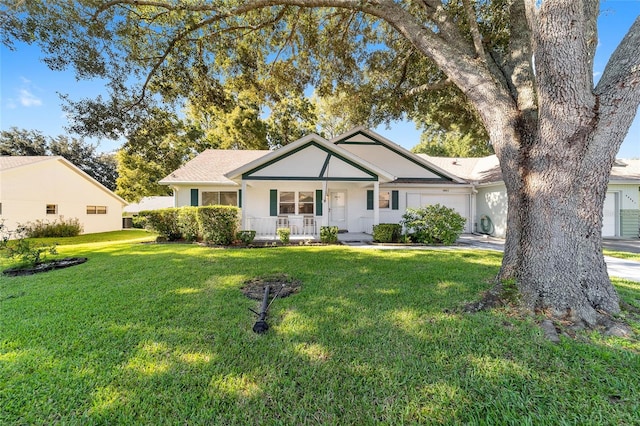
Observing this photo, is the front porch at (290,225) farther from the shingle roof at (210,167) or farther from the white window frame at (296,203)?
the shingle roof at (210,167)

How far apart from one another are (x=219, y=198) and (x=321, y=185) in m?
5.64

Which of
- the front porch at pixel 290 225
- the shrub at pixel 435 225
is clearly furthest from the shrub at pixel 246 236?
the shrub at pixel 435 225

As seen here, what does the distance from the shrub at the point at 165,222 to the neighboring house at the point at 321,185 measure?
198 centimetres

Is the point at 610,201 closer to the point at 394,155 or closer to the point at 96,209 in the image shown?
the point at 394,155

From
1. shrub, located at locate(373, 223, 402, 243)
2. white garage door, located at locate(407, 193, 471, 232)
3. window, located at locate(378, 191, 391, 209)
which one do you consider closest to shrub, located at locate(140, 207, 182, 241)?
shrub, located at locate(373, 223, 402, 243)

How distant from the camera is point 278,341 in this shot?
305cm

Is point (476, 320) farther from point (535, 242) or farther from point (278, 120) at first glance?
point (278, 120)

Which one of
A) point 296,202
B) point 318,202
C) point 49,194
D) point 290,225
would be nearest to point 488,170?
point 318,202

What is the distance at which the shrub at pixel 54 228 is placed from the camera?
15680 mm

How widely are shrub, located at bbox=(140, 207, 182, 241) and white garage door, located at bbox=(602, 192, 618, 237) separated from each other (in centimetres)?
2061

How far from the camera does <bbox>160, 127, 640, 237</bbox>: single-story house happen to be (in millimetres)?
10891

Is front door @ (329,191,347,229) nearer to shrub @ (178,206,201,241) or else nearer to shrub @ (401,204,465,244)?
shrub @ (401,204,465,244)

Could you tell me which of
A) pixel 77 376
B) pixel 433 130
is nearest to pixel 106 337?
pixel 77 376

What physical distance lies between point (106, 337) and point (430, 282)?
5.34 m
